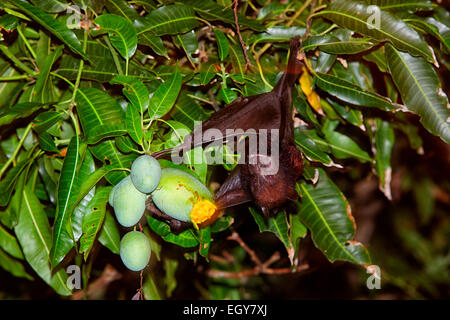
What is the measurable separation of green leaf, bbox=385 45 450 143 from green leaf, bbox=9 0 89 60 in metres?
0.90

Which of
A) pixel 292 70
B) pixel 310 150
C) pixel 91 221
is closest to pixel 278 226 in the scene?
pixel 310 150

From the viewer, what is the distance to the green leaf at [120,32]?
3.66 ft

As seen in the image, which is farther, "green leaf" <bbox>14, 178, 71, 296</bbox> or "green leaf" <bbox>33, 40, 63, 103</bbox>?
"green leaf" <bbox>14, 178, 71, 296</bbox>

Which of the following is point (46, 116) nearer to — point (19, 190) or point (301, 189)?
point (19, 190)

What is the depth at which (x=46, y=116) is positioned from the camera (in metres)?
1.10

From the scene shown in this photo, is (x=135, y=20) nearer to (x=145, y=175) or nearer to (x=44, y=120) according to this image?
(x=44, y=120)

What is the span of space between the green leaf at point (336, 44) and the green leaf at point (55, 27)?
644mm

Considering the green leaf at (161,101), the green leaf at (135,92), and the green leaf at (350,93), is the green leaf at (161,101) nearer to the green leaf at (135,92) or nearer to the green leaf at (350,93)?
the green leaf at (135,92)

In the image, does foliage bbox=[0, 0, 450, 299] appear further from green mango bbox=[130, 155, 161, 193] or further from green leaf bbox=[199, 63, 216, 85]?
green mango bbox=[130, 155, 161, 193]

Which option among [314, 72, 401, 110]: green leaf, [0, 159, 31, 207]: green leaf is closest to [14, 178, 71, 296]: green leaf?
[0, 159, 31, 207]: green leaf

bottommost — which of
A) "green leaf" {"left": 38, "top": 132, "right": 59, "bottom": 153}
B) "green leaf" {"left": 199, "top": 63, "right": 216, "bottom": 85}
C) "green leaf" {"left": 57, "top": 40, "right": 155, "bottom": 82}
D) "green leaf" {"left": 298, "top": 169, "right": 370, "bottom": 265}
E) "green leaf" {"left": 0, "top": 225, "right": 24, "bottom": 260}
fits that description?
"green leaf" {"left": 0, "top": 225, "right": 24, "bottom": 260}

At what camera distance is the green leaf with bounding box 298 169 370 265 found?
1321 millimetres

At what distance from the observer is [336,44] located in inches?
48.2

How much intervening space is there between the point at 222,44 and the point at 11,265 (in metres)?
1.05
